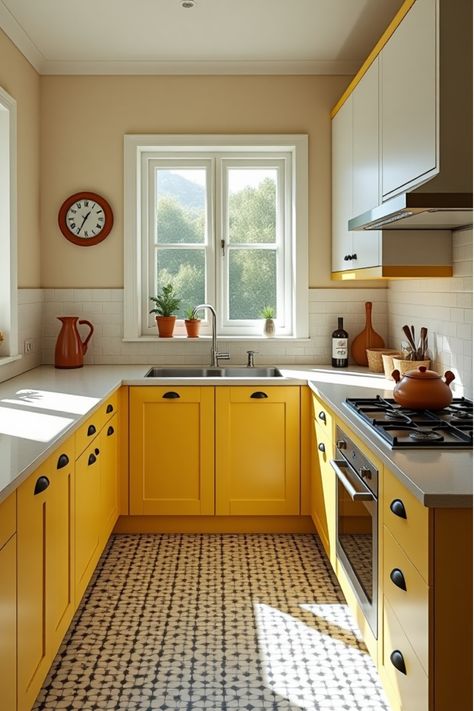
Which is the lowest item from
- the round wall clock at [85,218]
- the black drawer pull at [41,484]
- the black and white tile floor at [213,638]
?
the black and white tile floor at [213,638]

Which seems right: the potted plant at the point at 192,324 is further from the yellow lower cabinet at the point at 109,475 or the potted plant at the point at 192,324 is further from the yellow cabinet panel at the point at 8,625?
the yellow cabinet panel at the point at 8,625

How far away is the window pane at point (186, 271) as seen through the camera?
15.6 ft

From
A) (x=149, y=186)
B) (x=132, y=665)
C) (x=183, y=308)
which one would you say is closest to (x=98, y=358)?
(x=183, y=308)

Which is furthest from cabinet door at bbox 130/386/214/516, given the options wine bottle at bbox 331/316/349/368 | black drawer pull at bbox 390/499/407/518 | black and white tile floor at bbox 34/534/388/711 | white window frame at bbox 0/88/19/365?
black drawer pull at bbox 390/499/407/518

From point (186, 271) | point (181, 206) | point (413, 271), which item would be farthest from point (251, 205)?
point (413, 271)

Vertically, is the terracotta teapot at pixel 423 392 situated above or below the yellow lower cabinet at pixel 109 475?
above

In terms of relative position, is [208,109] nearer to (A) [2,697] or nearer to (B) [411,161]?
(B) [411,161]

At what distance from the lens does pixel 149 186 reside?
4699 mm

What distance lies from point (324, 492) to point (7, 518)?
6.36 ft

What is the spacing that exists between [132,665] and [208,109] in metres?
3.21

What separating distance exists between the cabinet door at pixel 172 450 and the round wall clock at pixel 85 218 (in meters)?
1.16

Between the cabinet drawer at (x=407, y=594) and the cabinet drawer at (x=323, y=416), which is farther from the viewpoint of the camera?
the cabinet drawer at (x=323, y=416)

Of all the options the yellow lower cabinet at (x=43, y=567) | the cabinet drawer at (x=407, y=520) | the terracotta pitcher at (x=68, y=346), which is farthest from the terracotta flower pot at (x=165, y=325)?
the cabinet drawer at (x=407, y=520)

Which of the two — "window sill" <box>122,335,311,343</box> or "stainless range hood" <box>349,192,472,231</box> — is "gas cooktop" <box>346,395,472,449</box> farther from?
"window sill" <box>122,335,311,343</box>
